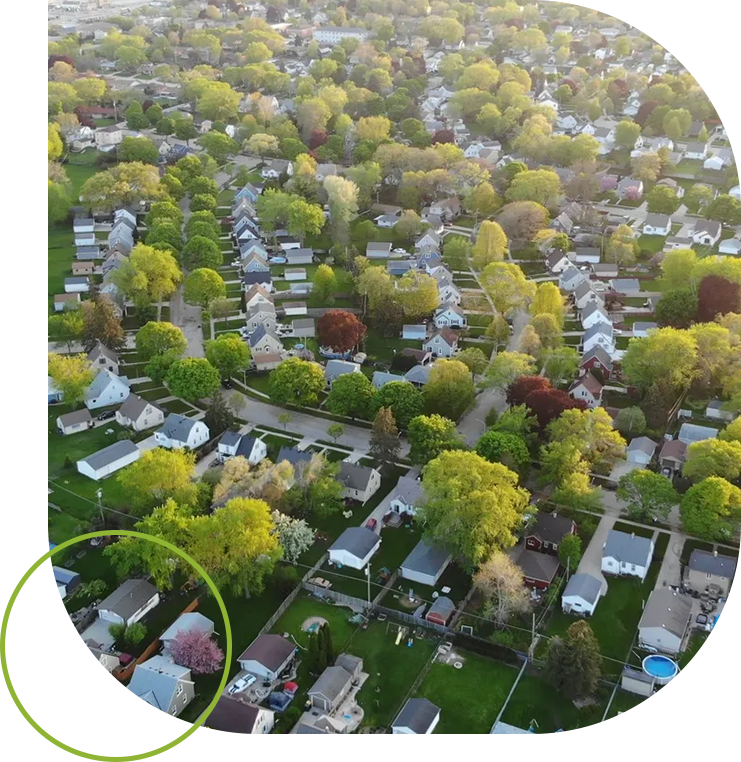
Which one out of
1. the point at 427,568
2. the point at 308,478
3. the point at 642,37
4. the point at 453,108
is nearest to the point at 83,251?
the point at 308,478

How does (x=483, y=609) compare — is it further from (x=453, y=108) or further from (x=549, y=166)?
(x=453, y=108)

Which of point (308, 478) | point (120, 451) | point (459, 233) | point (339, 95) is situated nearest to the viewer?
point (308, 478)

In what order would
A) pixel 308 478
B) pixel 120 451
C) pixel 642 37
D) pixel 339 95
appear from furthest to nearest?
pixel 642 37
pixel 339 95
pixel 120 451
pixel 308 478

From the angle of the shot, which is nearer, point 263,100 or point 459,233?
point 459,233

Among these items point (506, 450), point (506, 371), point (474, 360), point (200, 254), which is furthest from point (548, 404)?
point (200, 254)

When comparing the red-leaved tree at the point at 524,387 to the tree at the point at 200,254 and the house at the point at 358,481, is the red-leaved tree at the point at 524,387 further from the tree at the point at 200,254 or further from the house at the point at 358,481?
the tree at the point at 200,254

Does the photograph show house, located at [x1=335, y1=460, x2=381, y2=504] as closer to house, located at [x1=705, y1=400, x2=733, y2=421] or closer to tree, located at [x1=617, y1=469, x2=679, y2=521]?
tree, located at [x1=617, y1=469, x2=679, y2=521]

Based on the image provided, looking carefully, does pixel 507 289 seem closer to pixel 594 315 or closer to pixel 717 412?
pixel 594 315
